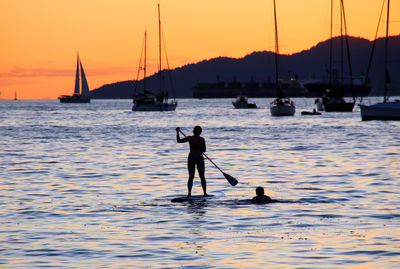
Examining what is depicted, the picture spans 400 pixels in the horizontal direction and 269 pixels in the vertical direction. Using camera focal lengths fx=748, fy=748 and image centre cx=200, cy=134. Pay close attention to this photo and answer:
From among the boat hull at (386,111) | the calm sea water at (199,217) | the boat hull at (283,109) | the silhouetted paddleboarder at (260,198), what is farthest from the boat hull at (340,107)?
the silhouetted paddleboarder at (260,198)

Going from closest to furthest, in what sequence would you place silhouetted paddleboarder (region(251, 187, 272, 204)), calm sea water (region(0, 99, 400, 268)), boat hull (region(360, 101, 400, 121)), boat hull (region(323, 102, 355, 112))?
calm sea water (region(0, 99, 400, 268)) < silhouetted paddleboarder (region(251, 187, 272, 204)) < boat hull (region(360, 101, 400, 121)) < boat hull (region(323, 102, 355, 112))

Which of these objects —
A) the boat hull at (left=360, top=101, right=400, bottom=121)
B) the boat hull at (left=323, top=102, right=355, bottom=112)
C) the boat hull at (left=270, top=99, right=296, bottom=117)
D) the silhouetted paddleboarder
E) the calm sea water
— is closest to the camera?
the calm sea water

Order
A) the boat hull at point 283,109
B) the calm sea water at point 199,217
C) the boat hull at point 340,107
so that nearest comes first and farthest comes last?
1. the calm sea water at point 199,217
2. the boat hull at point 283,109
3. the boat hull at point 340,107

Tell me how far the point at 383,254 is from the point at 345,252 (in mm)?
656

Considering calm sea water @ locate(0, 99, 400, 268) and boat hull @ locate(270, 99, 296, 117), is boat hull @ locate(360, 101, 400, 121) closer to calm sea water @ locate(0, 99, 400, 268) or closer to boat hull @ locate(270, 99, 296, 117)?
boat hull @ locate(270, 99, 296, 117)

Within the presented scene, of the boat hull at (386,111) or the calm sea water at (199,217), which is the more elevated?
the boat hull at (386,111)

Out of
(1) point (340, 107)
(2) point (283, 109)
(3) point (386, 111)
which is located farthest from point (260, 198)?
(1) point (340, 107)

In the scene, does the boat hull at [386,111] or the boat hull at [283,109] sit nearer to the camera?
the boat hull at [386,111]

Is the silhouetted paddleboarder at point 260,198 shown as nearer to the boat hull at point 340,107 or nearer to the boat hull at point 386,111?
the boat hull at point 386,111

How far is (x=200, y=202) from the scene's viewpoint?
65.0 feet

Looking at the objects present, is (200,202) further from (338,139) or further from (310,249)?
(338,139)

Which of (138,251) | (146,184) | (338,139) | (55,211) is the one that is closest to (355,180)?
(146,184)

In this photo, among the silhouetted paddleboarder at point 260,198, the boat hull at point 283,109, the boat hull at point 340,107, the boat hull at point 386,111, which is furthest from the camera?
the boat hull at point 340,107

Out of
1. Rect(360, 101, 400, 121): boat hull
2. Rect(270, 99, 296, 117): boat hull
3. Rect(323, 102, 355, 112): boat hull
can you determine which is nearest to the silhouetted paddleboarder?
Rect(360, 101, 400, 121): boat hull
